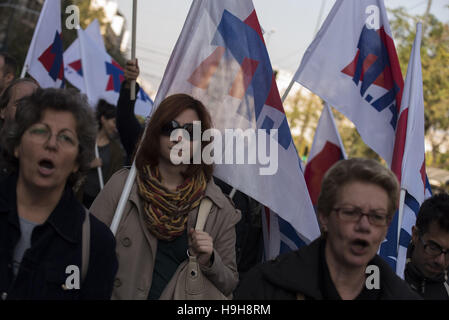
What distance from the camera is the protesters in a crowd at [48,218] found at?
2412 mm

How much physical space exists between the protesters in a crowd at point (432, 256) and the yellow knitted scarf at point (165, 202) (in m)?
1.27

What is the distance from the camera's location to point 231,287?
3146mm

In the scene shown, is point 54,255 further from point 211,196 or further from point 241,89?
point 241,89

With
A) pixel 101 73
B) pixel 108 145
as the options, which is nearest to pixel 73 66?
pixel 101 73

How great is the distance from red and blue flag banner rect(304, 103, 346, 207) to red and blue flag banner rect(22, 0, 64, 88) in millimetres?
2664

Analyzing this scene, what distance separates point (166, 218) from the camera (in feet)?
10.0

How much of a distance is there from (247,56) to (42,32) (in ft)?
9.58

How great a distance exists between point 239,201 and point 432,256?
166cm

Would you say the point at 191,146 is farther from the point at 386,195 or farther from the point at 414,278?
the point at 414,278

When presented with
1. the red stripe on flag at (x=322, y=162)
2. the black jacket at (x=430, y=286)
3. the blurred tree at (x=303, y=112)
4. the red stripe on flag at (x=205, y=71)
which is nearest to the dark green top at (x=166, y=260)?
the red stripe on flag at (x=205, y=71)

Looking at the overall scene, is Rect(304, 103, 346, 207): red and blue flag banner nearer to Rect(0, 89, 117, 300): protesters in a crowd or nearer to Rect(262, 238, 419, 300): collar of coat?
Rect(262, 238, 419, 300): collar of coat

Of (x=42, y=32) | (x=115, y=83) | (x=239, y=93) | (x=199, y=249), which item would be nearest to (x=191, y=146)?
(x=199, y=249)
